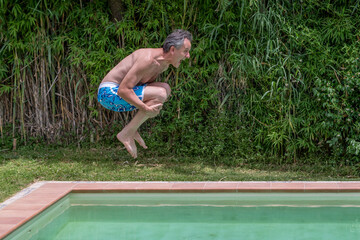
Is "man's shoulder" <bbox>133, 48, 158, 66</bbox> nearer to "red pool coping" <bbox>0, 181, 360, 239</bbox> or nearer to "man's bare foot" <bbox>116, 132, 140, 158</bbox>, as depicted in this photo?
"man's bare foot" <bbox>116, 132, 140, 158</bbox>

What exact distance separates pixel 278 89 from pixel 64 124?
8.81 ft

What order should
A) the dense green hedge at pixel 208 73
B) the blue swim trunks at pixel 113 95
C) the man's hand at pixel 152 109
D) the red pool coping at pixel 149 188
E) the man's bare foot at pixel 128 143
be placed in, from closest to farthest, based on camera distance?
the red pool coping at pixel 149 188 → the man's hand at pixel 152 109 → the blue swim trunks at pixel 113 95 → the man's bare foot at pixel 128 143 → the dense green hedge at pixel 208 73

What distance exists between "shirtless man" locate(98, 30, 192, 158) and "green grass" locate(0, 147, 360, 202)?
0.65 meters

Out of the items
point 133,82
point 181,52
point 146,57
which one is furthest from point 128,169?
point 181,52

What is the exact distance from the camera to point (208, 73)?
6.25m

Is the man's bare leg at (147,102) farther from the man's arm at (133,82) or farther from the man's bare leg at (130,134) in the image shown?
the man's arm at (133,82)

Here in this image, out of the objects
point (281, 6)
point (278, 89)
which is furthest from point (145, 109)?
point (281, 6)

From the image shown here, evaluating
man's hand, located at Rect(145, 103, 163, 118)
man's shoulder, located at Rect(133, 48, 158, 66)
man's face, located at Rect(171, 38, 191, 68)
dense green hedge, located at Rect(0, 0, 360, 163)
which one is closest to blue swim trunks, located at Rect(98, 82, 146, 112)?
man's hand, located at Rect(145, 103, 163, 118)

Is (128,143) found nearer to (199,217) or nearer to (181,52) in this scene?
(181,52)

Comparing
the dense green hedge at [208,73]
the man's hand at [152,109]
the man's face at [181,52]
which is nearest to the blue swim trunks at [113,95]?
the man's hand at [152,109]

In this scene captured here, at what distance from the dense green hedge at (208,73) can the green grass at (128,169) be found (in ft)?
0.84

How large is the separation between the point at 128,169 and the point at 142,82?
3.69ft

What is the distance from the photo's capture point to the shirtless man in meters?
4.45

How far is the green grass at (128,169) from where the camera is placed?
4980 mm
